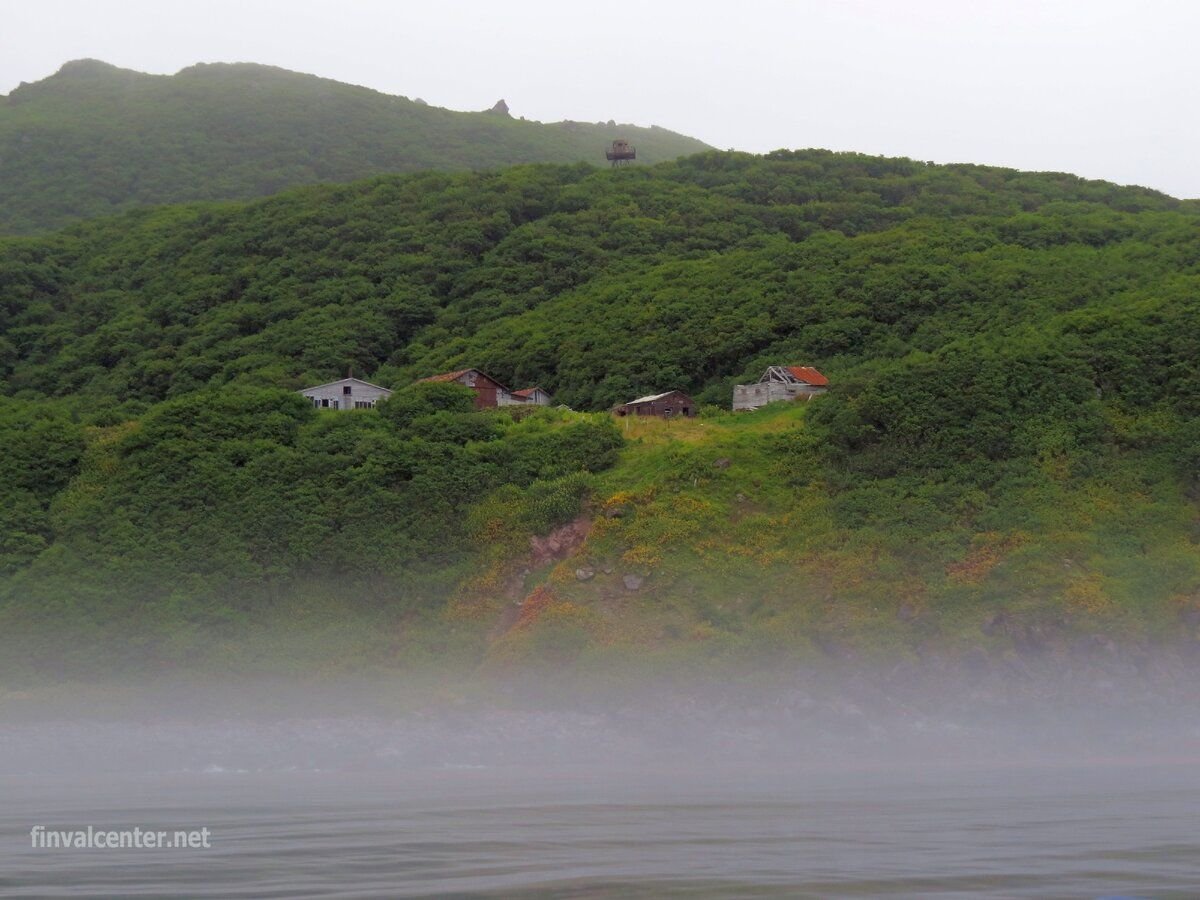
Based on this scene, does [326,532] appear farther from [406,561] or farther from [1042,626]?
[1042,626]

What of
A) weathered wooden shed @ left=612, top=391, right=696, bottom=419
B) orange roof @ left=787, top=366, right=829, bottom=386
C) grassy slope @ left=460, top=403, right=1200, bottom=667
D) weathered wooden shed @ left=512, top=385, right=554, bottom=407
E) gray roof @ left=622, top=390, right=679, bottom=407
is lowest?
grassy slope @ left=460, top=403, right=1200, bottom=667

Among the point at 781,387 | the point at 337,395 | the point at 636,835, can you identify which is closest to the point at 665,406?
the point at 781,387

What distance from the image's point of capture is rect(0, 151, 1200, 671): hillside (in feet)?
176

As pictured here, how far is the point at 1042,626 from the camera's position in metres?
50.8

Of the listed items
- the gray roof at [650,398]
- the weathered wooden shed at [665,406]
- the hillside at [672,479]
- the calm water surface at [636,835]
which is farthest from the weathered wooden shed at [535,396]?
the calm water surface at [636,835]

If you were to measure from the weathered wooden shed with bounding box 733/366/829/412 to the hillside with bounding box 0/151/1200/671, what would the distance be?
3.39m

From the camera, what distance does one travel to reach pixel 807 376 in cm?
7588

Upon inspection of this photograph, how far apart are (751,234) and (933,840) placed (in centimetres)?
9057

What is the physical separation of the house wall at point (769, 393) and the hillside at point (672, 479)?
11.0ft

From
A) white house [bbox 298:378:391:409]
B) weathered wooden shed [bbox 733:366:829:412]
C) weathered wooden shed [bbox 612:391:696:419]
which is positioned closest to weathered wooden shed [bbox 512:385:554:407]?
weathered wooden shed [bbox 612:391:696:419]

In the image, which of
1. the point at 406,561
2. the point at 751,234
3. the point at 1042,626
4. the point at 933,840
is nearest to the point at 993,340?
the point at 1042,626

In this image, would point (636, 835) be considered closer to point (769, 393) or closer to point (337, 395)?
point (769, 393)

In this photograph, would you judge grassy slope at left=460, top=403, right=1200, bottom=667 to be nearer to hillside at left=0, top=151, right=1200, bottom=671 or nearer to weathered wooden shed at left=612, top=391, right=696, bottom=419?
hillside at left=0, top=151, right=1200, bottom=671

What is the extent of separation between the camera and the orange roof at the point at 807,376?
75562 mm
